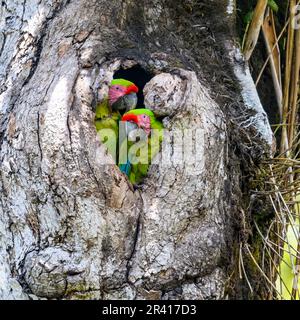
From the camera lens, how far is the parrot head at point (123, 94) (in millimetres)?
2727

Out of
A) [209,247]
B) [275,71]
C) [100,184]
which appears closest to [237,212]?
[209,247]

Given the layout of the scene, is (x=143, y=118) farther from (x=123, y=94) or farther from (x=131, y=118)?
(x=123, y=94)

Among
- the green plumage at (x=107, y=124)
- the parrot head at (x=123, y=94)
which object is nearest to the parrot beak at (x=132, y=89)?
the parrot head at (x=123, y=94)

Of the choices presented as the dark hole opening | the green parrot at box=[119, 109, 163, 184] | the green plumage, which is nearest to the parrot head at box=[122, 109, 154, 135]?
the green parrot at box=[119, 109, 163, 184]

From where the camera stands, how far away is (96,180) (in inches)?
89.3

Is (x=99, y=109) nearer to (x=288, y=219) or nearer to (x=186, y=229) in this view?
(x=186, y=229)

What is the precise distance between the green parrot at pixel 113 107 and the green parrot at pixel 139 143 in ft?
0.21

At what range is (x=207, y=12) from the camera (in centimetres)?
287

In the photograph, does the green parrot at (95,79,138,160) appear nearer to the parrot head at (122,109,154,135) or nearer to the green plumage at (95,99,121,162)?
the green plumage at (95,99,121,162)

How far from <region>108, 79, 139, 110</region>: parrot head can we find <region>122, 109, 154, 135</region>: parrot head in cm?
17

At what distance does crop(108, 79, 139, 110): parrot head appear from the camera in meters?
2.73

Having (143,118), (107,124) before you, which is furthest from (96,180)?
(107,124)

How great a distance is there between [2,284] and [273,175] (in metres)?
1.17

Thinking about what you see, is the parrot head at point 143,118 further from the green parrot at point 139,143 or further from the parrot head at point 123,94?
the parrot head at point 123,94
